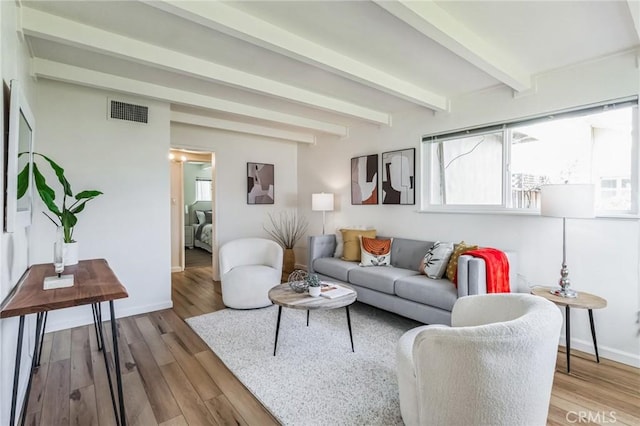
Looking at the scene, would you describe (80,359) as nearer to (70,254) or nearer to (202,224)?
(70,254)

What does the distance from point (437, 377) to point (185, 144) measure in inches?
178

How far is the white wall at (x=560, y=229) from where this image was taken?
2.48 metres

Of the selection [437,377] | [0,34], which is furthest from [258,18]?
[437,377]

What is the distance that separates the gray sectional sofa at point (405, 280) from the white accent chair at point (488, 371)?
1218mm

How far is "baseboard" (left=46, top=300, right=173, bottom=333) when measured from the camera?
120 inches

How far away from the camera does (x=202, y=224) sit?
846 cm

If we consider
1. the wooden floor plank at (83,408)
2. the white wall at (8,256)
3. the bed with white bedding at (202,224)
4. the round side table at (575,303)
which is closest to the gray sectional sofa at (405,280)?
the round side table at (575,303)

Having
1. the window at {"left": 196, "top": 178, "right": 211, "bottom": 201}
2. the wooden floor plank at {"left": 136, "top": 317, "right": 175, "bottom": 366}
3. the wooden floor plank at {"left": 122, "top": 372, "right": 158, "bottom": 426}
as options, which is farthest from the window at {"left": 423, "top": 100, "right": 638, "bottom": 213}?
the window at {"left": 196, "top": 178, "right": 211, "bottom": 201}

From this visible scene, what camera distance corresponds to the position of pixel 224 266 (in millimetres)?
3758

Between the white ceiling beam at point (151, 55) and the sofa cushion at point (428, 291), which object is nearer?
the white ceiling beam at point (151, 55)

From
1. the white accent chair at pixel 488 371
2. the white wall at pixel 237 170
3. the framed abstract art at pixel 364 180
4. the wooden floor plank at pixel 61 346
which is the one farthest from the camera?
the white wall at pixel 237 170

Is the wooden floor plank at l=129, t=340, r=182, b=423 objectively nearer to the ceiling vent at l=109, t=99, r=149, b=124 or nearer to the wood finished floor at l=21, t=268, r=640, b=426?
the wood finished floor at l=21, t=268, r=640, b=426
